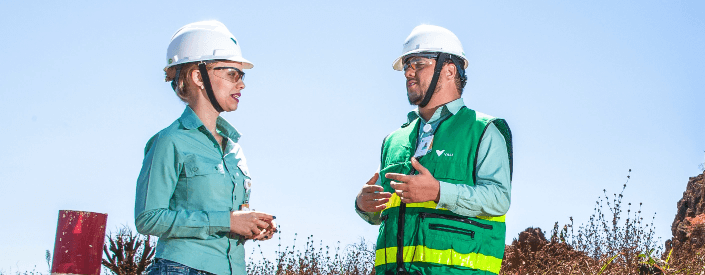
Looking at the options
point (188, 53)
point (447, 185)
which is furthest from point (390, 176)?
point (188, 53)

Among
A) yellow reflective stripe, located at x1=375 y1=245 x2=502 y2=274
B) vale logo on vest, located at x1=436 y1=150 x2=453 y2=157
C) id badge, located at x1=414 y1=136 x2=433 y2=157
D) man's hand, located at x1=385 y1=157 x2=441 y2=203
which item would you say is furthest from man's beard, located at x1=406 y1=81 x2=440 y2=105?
yellow reflective stripe, located at x1=375 y1=245 x2=502 y2=274

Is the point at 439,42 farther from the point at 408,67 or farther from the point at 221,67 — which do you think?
the point at 221,67

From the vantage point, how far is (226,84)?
12.2ft

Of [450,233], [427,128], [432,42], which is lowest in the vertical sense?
[450,233]

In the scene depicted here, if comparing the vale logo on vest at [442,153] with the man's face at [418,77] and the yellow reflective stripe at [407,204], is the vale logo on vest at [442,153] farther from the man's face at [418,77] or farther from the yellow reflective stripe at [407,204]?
the man's face at [418,77]

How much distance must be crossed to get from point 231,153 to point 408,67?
43.6 inches

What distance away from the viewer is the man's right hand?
11.4ft

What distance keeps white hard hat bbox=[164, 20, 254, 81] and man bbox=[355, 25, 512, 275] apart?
0.98 metres

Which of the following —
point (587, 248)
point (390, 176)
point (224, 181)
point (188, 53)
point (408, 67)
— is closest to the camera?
point (390, 176)

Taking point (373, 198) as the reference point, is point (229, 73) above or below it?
above

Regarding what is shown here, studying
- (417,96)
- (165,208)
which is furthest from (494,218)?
(165,208)

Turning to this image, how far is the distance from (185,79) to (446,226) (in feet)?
5.11

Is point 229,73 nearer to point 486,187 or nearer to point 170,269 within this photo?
point 170,269

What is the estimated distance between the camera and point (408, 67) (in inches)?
156
